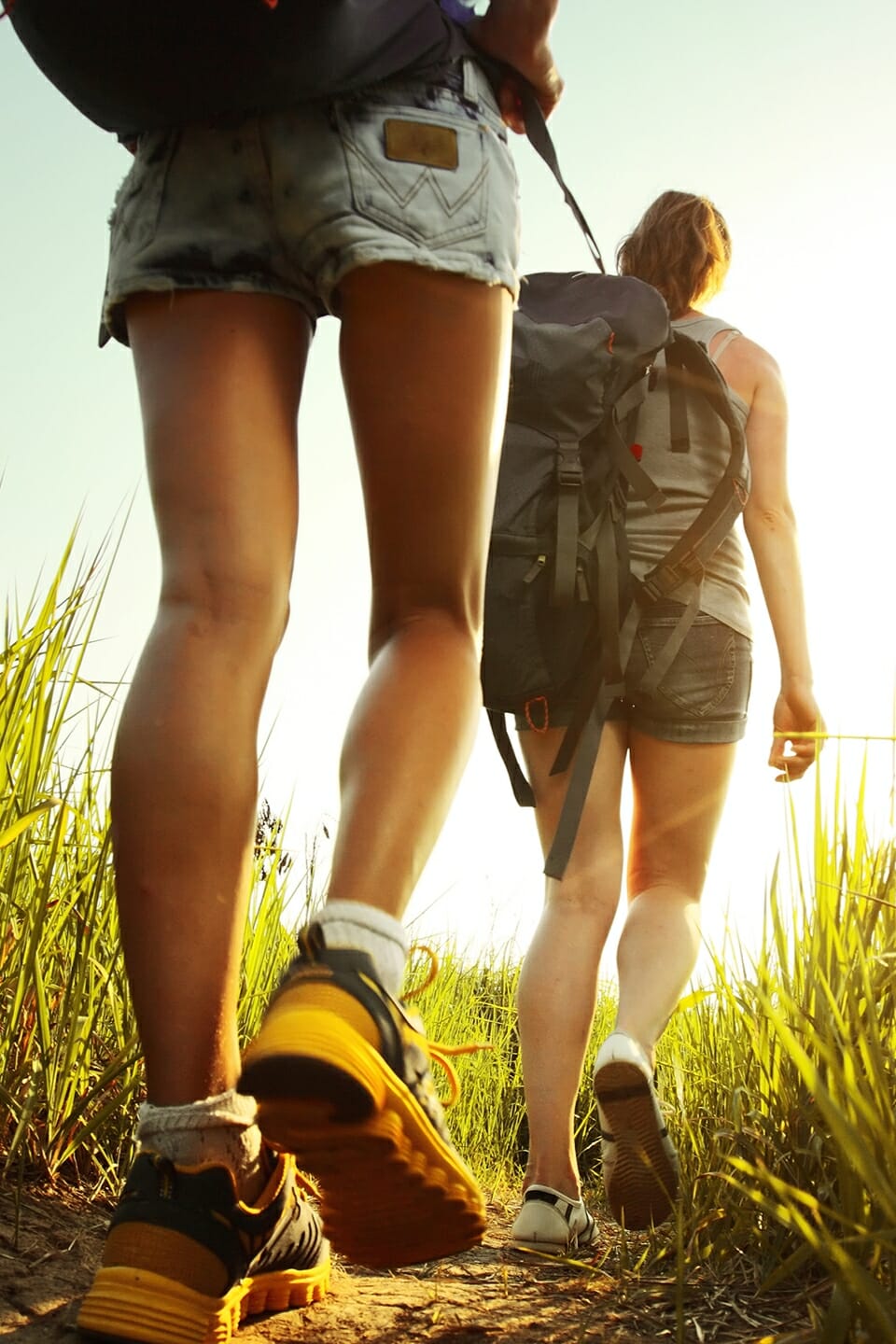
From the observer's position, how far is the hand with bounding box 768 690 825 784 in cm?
239

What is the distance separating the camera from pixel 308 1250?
130 centimetres

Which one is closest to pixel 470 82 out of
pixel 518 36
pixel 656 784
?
pixel 518 36

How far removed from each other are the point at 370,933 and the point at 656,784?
4.44 feet

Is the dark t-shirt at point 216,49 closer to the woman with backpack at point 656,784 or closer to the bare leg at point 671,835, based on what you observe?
the woman with backpack at point 656,784

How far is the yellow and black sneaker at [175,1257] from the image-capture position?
3.35ft

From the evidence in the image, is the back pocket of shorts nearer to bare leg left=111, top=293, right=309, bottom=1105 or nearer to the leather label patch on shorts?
bare leg left=111, top=293, right=309, bottom=1105

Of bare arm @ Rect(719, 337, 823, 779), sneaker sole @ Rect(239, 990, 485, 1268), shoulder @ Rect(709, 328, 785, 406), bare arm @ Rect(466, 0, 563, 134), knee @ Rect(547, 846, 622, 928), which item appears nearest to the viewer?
sneaker sole @ Rect(239, 990, 485, 1268)

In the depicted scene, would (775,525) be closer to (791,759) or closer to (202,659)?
(791,759)

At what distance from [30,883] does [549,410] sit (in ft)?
4.26

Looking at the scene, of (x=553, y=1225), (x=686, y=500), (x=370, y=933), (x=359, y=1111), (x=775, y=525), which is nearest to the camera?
(x=359, y=1111)

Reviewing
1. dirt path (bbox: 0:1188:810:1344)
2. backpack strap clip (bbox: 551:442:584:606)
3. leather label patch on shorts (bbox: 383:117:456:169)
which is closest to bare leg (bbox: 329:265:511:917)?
leather label patch on shorts (bbox: 383:117:456:169)

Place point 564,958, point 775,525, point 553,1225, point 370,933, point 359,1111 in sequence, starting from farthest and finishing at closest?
point 775,525 → point 564,958 → point 553,1225 → point 370,933 → point 359,1111

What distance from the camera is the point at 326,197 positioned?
1.17 metres

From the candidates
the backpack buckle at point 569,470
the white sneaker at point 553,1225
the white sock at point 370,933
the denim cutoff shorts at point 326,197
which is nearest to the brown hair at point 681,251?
the backpack buckle at point 569,470
